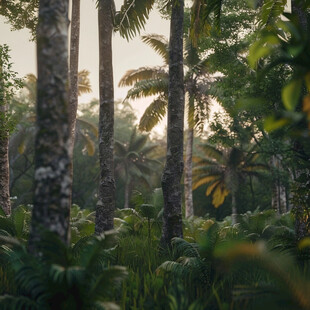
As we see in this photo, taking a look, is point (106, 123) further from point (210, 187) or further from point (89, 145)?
point (210, 187)

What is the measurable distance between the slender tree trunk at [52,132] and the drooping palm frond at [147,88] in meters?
13.7

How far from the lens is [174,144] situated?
7879 mm

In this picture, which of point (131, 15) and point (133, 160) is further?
point (133, 160)

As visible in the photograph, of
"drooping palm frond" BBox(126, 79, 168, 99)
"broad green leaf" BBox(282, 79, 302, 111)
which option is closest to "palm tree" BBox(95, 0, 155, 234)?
"broad green leaf" BBox(282, 79, 302, 111)

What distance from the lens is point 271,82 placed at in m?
8.30

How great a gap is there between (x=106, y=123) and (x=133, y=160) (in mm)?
26736

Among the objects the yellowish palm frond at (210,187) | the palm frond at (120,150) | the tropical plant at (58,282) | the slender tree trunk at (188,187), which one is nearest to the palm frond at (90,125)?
the palm frond at (120,150)

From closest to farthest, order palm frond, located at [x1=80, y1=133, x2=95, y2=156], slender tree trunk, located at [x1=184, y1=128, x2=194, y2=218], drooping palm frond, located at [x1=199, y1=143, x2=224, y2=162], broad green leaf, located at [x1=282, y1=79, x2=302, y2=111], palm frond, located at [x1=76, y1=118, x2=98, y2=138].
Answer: broad green leaf, located at [x1=282, y1=79, x2=302, y2=111]
slender tree trunk, located at [x1=184, y1=128, x2=194, y2=218]
drooping palm frond, located at [x1=199, y1=143, x2=224, y2=162]
palm frond, located at [x1=76, y1=118, x2=98, y2=138]
palm frond, located at [x1=80, y1=133, x2=95, y2=156]

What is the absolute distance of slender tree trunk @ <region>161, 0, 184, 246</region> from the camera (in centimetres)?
771

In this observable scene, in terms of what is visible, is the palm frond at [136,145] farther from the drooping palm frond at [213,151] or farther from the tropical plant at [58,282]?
the tropical plant at [58,282]

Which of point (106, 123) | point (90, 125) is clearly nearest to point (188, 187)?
point (90, 125)

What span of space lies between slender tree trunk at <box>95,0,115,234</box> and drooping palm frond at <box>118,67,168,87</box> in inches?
428

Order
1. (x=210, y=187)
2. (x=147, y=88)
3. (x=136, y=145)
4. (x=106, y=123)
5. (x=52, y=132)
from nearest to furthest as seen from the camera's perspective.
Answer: (x=52, y=132), (x=106, y=123), (x=147, y=88), (x=210, y=187), (x=136, y=145)

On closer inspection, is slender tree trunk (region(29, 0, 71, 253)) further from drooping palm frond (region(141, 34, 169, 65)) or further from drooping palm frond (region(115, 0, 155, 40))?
drooping palm frond (region(141, 34, 169, 65))
